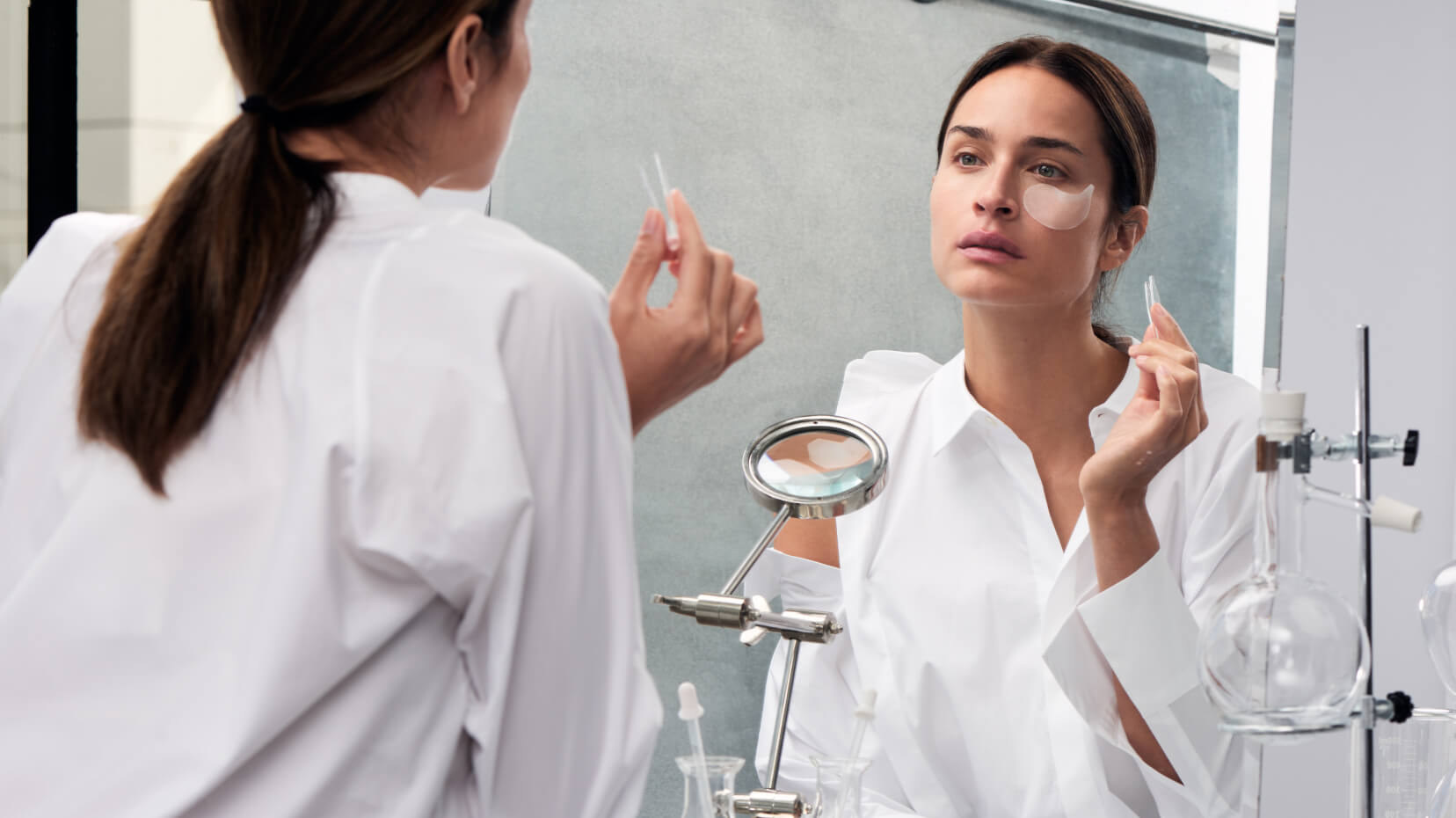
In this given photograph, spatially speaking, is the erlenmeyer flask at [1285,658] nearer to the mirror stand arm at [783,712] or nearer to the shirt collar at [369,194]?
the mirror stand arm at [783,712]

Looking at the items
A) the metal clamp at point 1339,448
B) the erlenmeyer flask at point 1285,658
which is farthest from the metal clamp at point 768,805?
the metal clamp at point 1339,448

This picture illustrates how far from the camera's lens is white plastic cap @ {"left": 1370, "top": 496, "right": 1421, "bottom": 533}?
79 centimetres

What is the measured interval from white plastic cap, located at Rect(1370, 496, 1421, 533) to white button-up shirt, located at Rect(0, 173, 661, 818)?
521 millimetres

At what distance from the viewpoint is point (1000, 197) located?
4.09 ft

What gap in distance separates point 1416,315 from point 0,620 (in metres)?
1.12

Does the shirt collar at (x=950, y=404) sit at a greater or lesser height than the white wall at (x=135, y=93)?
lesser

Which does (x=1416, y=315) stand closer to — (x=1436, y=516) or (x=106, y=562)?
(x=1436, y=516)

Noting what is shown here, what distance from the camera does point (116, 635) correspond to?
0.57m

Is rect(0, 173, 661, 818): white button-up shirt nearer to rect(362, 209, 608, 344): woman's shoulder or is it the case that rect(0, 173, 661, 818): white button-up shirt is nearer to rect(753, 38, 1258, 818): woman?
rect(362, 209, 608, 344): woman's shoulder

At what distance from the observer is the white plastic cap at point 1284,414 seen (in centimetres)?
84

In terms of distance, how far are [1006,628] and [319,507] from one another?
84 cm

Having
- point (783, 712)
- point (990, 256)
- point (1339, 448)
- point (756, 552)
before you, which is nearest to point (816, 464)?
point (756, 552)

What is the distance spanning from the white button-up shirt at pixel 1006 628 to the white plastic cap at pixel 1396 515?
330 mm

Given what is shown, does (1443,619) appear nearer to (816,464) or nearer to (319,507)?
(816,464)
